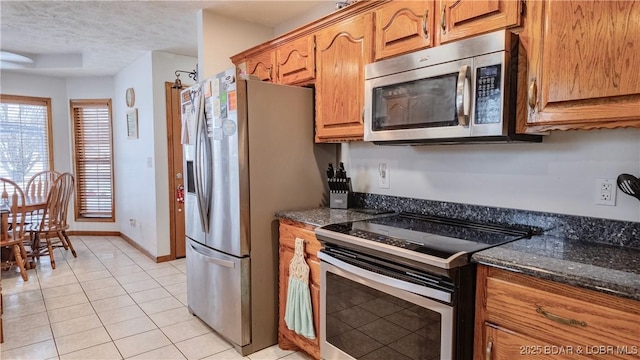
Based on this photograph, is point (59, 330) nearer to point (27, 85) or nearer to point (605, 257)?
point (605, 257)

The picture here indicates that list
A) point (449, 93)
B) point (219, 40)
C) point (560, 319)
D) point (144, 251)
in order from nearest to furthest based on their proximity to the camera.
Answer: point (560, 319)
point (449, 93)
point (219, 40)
point (144, 251)

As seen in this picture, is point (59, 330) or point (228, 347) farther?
point (59, 330)

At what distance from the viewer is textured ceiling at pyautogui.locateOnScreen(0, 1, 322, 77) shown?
9.53ft

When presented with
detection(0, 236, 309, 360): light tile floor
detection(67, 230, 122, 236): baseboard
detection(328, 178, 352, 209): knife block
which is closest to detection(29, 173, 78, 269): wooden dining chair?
detection(0, 236, 309, 360): light tile floor

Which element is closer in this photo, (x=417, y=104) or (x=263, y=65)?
(x=417, y=104)

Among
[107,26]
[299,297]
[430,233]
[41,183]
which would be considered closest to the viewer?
[430,233]

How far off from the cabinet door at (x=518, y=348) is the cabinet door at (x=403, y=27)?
126cm

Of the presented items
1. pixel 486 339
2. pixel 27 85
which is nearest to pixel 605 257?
pixel 486 339

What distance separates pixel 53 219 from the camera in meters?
4.32

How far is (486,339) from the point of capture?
1.34m

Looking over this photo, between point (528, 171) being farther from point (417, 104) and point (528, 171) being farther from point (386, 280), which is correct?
point (386, 280)

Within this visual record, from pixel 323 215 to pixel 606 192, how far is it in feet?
4.49

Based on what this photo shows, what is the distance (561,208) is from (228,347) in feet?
6.73

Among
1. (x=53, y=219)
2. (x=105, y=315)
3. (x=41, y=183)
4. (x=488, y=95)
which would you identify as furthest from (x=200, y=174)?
(x=41, y=183)
